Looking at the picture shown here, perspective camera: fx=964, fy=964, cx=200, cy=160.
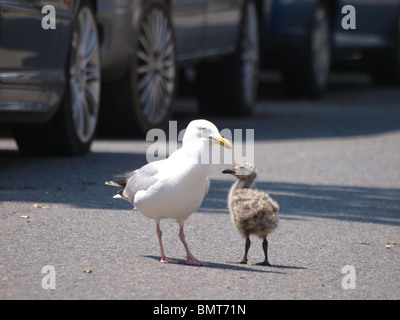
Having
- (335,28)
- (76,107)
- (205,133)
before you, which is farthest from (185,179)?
(335,28)

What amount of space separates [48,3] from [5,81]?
68cm

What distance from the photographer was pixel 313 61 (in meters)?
12.9

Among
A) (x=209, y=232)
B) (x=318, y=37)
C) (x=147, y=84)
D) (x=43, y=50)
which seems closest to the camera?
(x=209, y=232)

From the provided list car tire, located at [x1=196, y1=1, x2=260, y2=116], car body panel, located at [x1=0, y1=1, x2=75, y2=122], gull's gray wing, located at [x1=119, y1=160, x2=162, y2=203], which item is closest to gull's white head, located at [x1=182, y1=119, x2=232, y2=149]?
gull's gray wing, located at [x1=119, y1=160, x2=162, y2=203]

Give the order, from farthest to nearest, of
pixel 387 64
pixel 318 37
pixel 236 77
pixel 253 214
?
1. pixel 387 64
2. pixel 318 37
3. pixel 236 77
4. pixel 253 214

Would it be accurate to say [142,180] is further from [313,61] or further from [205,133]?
[313,61]

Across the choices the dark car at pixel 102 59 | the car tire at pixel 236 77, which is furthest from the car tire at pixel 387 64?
the dark car at pixel 102 59

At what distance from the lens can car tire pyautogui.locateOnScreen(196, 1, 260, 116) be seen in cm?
1116

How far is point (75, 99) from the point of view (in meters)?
7.34

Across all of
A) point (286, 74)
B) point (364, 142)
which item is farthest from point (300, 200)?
point (286, 74)

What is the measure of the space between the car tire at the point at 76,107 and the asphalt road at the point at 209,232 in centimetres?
15

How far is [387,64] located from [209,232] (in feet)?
37.3

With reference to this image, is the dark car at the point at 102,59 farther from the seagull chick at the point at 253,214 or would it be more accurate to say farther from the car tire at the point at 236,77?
the seagull chick at the point at 253,214

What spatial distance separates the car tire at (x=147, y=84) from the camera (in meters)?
8.35
